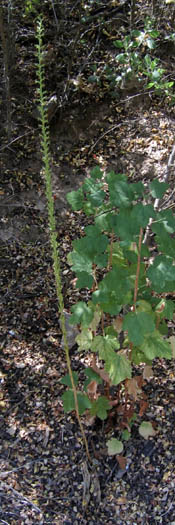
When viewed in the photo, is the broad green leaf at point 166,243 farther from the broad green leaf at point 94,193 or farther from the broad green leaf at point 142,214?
the broad green leaf at point 94,193

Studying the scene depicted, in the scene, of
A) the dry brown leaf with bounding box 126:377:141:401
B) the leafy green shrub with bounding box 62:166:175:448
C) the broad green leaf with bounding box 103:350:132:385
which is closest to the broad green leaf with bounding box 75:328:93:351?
the leafy green shrub with bounding box 62:166:175:448

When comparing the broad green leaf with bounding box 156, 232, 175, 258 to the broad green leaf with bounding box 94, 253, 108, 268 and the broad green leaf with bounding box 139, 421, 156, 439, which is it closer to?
the broad green leaf with bounding box 94, 253, 108, 268

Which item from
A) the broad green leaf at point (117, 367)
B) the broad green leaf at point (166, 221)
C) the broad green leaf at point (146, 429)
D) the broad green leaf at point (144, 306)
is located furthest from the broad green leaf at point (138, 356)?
the broad green leaf at point (166, 221)

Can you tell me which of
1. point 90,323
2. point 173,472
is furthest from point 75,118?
point 173,472

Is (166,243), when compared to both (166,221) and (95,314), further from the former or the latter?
(95,314)

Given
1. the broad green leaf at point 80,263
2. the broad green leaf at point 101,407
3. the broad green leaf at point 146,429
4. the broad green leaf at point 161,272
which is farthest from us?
the broad green leaf at point 146,429

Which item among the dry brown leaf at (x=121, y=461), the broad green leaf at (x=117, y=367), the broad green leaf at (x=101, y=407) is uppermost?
the broad green leaf at (x=117, y=367)

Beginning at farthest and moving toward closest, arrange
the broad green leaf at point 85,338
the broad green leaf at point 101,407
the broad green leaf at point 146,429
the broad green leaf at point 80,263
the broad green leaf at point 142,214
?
the broad green leaf at point 146,429, the broad green leaf at point 101,407, the broad green leaf at point 85,338, the broad green leaf at point 80,263, the broad green leaf at point 142,214
